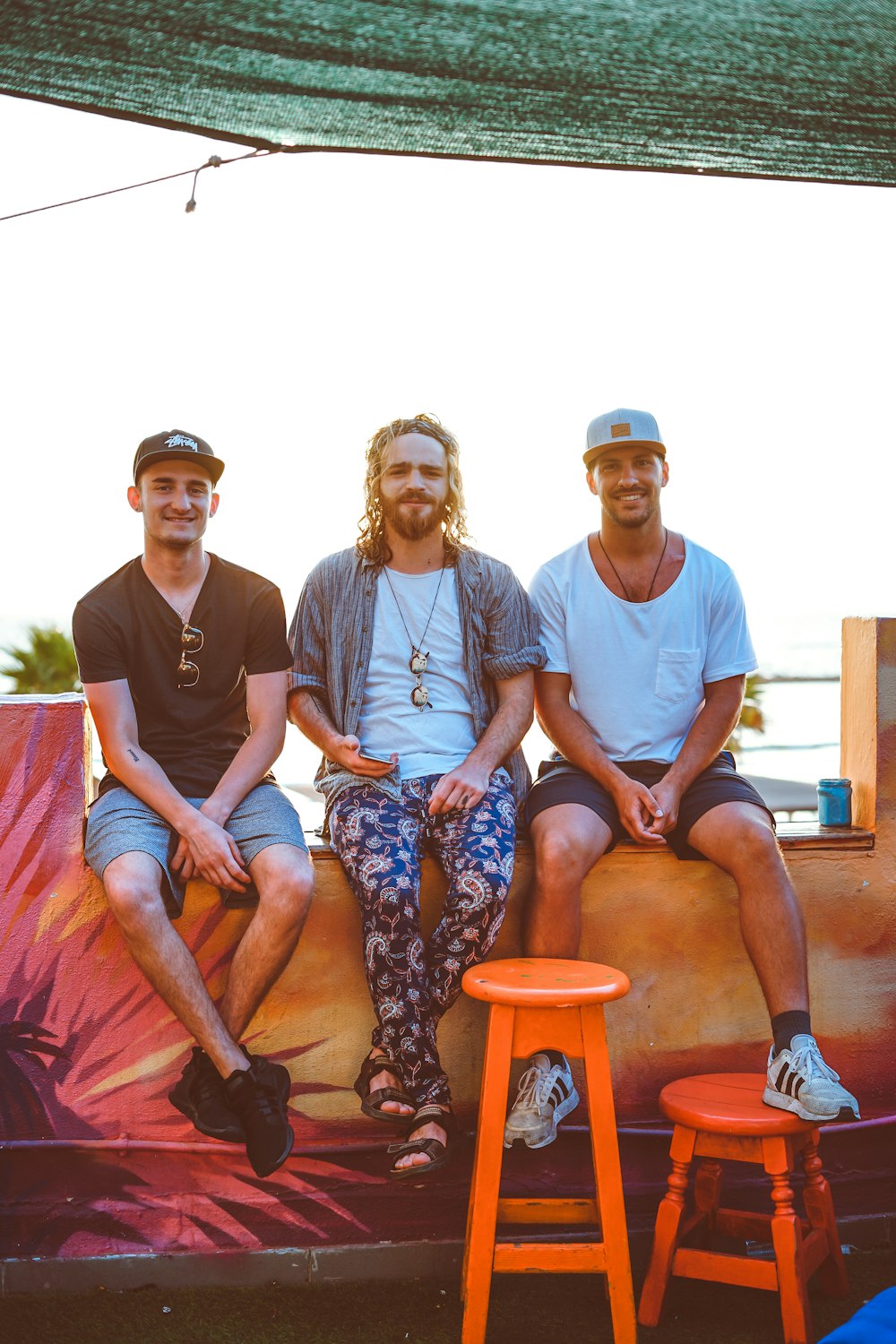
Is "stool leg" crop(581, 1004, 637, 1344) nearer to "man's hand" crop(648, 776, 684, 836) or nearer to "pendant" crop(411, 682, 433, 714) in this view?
"man's hand" crop(648, 776, 684, 836)

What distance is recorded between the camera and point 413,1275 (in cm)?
280

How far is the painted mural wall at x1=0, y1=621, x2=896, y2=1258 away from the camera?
2.75 meters

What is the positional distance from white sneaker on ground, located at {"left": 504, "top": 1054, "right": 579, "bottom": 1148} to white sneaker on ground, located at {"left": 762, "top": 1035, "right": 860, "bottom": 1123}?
1.56 feet

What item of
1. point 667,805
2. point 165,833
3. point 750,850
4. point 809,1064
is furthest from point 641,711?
point 165,833

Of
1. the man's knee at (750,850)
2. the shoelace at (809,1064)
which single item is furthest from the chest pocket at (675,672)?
the shoelace at (809,1064)

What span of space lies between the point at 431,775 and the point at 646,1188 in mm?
1285

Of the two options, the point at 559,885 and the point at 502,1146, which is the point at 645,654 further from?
the point at 502,1146

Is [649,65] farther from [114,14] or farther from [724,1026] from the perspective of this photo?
[724,1026]

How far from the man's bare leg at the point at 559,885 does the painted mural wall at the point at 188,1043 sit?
17 centimetres

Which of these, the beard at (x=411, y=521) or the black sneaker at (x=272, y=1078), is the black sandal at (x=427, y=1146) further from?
the beard at (x=411, y=521)

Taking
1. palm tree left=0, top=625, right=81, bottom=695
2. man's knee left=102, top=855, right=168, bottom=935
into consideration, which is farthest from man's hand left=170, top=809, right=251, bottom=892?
palm tree left=0, top=625, right=81, bottom=695

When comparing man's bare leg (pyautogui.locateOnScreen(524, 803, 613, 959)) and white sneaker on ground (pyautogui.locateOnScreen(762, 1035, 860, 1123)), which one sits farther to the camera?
man's bare leg (pyautogui.locateOnScreen(524, 803, 613, 959))

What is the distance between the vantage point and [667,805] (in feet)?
9.57

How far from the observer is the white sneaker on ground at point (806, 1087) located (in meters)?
2.43
